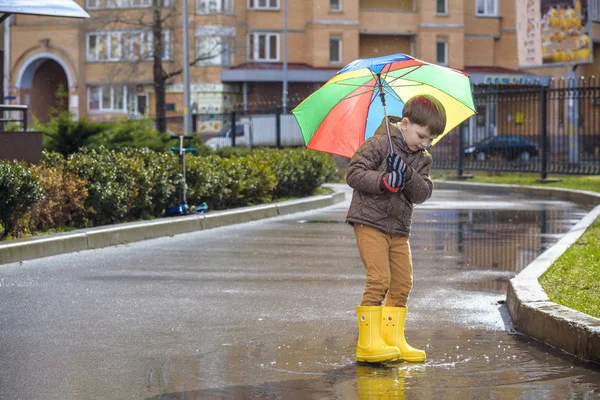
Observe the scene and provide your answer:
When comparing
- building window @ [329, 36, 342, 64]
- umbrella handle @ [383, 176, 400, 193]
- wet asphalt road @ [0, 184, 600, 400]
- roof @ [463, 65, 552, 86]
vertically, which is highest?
building window @ [329, 36, 342, 64]

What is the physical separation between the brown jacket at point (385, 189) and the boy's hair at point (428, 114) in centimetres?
17

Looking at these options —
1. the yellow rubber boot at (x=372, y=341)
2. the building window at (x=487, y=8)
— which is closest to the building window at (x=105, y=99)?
the building window at (x=487, y=8)

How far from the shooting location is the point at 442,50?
63.6m

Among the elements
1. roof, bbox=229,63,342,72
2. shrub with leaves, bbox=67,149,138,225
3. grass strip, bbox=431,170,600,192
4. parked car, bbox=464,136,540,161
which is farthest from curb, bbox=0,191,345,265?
roof, bbox=229,63,342,72

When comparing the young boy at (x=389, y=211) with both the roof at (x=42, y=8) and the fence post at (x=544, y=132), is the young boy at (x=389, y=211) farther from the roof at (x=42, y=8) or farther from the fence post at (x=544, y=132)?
the fence post at (x=544, y=132)

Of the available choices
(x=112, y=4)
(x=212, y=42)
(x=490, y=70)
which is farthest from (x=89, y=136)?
(x=490, y=70)

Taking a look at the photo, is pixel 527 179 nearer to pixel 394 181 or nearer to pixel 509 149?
pixel 509 149

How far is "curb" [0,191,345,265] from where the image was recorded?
11.2 m

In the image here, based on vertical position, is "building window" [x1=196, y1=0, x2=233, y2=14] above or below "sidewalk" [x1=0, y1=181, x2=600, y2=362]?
above

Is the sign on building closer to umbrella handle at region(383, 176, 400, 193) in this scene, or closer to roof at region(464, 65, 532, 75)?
umbrella handle at region(383, 176, 400, 193)

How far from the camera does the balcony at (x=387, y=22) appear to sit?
6244 cm

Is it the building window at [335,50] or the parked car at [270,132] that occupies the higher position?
the building window at [335,50]

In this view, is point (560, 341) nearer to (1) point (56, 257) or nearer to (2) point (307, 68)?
(1) point (56, 257)

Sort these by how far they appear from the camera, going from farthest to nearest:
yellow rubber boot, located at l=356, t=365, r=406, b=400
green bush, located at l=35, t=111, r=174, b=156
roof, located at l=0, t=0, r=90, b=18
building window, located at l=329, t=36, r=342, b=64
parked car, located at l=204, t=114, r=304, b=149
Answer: building window, located at l=329, t=36, r=342, b=64 < parked car, located at l=204, t=114, r=304, b=149 < green bush, located at l=35, t=111, r=174, b=156 < roof, located at l=0, t=0, r=90, b=18 < yellow rubber boot, located at l=356, t=365, r=406, b=400
